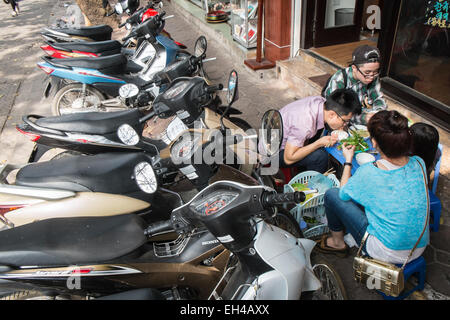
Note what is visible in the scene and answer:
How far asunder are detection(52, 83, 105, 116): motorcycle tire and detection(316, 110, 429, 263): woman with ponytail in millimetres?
3757

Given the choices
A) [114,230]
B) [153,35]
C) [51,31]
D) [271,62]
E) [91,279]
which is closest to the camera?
[91,279]

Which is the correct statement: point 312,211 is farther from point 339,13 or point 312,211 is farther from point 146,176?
point 339,13

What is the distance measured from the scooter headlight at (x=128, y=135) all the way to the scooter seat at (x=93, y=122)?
23cm

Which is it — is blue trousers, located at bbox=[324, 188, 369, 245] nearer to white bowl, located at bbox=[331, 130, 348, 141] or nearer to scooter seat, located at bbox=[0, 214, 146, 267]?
white bowl, located at bbox=[331, 130, 348, 141]

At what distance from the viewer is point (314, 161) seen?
2990 millimetres

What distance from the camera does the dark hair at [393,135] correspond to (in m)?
1.88

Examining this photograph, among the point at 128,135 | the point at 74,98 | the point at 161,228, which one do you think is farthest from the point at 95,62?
the point at 161,228

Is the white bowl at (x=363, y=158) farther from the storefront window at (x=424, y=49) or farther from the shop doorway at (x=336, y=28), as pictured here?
the shop doorway at (x=336, y=28)

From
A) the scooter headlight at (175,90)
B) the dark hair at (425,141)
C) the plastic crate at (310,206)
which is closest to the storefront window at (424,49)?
the dark hair at (425,141)

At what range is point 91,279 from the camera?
5.58 feet

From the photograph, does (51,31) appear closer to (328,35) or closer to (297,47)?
(297,47)

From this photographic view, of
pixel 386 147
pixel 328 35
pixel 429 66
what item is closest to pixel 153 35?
pixel 328 35
